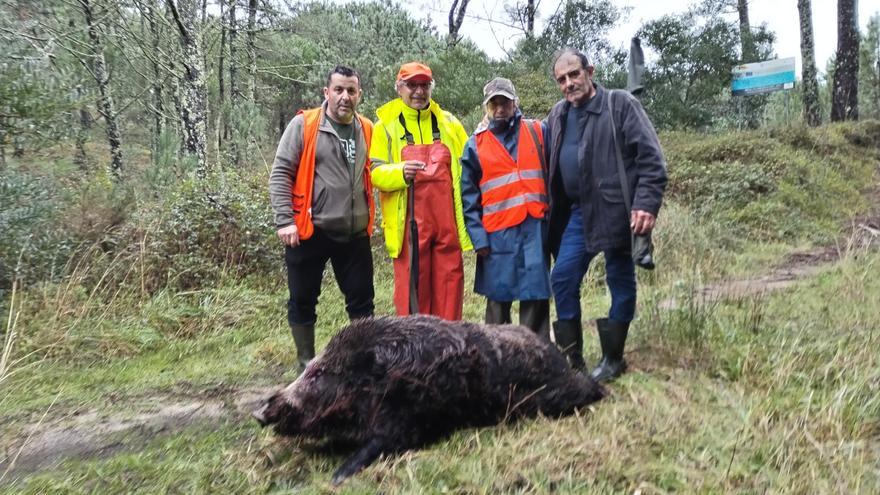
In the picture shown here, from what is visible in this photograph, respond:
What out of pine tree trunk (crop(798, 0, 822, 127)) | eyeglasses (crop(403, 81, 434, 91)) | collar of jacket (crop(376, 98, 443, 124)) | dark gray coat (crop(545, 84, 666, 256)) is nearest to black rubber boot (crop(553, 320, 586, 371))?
dark gray coat (crop(545, 84, 666, 256))

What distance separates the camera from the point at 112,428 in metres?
3.47

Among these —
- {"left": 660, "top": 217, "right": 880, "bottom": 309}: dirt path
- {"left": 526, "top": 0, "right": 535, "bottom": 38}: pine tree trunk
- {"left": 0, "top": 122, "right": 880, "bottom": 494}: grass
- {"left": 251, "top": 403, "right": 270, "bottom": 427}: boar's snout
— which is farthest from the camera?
{"left": 526, "top": 0, "right": 535, "bottom": 38}: pine tree trunk

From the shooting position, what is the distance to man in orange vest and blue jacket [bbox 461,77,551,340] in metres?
3.77

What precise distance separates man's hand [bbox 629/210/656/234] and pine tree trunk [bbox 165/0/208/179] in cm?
658

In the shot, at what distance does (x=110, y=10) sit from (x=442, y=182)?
23.1ft

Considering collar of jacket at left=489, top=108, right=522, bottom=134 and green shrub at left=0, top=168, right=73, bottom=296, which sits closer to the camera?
collar of jacket at left=489, top=108, right=522, bottom=134

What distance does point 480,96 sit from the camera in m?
11.8

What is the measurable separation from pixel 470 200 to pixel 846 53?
13.4 meters

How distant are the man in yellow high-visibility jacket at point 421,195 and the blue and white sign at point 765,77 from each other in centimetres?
981

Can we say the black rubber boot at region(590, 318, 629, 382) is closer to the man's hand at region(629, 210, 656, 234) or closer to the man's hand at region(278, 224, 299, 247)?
the man's hand at region(629, 210, 656, 234)

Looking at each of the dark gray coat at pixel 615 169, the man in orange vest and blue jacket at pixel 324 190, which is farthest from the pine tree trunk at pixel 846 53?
the man in orange vest and blue jacket at pixel 324 190

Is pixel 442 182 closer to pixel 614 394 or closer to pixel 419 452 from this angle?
pixel 614 394

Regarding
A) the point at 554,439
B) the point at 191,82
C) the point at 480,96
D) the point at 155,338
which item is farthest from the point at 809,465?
the point at 480,96

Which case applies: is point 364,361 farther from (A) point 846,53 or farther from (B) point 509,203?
(A) point 846,53
